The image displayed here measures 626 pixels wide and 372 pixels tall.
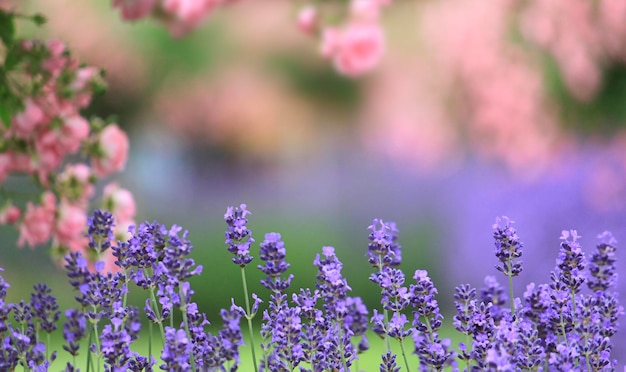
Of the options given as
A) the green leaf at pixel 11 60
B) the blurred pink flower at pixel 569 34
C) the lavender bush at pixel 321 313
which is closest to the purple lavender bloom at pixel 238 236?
the lavender bush at pixel 321 313

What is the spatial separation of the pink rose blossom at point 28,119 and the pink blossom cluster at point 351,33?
1.68 metres

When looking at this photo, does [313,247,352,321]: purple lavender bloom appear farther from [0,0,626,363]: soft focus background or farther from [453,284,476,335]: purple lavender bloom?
[0,0,626,363]: soft focus background

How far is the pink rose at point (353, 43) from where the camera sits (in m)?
3.78

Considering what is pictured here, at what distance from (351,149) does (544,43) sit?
108 centimetres

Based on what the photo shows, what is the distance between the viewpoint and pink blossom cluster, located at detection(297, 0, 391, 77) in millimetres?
3785

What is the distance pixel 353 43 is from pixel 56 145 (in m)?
1.70

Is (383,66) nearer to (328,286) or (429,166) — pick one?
(429,166)

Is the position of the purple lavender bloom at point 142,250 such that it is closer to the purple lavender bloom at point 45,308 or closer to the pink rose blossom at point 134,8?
the purple lavender bloom at point 45,308

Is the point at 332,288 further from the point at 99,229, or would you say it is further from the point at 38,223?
the point at 38,223

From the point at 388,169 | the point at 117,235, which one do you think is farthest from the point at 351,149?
the point at 117,235

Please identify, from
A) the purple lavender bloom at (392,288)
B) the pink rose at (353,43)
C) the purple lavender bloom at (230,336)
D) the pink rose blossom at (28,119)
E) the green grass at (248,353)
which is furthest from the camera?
the green grass at (248,353)

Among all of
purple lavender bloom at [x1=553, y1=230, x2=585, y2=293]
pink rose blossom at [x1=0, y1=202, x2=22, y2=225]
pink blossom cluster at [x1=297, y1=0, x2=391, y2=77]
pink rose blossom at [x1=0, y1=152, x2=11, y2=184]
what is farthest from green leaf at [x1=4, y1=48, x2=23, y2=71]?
pink blossom cluster at [x1=297, y1=0, x2=391, y2=77]

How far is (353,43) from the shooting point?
381 cm

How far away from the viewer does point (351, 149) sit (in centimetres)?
464
